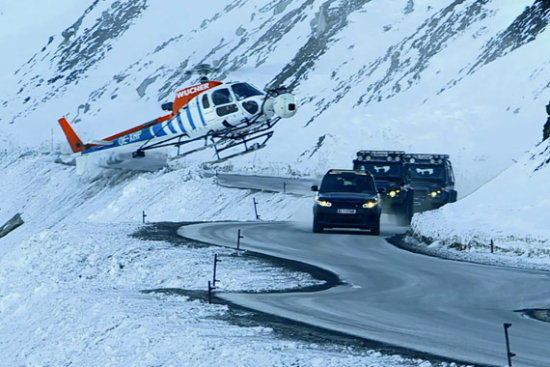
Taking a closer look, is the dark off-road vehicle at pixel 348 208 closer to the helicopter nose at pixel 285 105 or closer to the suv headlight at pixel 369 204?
the suv headlight at pixel 369 204

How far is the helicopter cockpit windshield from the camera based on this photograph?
103 ft

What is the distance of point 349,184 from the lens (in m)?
23.8

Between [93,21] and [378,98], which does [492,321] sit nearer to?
[378,98]

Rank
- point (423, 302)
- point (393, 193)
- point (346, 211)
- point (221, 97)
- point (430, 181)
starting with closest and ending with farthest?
point (423, 302)
point (346, 211)
point (393, 193)
point (430, 181)
point (221, 97)

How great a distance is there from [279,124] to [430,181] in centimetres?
4263

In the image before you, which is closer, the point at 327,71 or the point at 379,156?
the point at 379,156

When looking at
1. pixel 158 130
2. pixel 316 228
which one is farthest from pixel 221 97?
pixel 316 228

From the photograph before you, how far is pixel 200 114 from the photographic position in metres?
32.2

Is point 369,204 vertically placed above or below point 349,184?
below

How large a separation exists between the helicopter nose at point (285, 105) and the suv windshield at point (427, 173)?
435cm

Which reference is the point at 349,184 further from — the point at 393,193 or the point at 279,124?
the point at 279,124

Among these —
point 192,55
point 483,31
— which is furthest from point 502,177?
point 192,55

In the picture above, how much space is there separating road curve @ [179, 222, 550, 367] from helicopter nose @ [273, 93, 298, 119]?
1104 cm

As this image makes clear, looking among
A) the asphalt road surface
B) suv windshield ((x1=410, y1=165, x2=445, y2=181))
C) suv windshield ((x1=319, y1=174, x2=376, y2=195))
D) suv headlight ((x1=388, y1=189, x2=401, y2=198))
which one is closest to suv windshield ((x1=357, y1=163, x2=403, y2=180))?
suv headlight ((x1=388, y1=189, x2=401, y2=198))
